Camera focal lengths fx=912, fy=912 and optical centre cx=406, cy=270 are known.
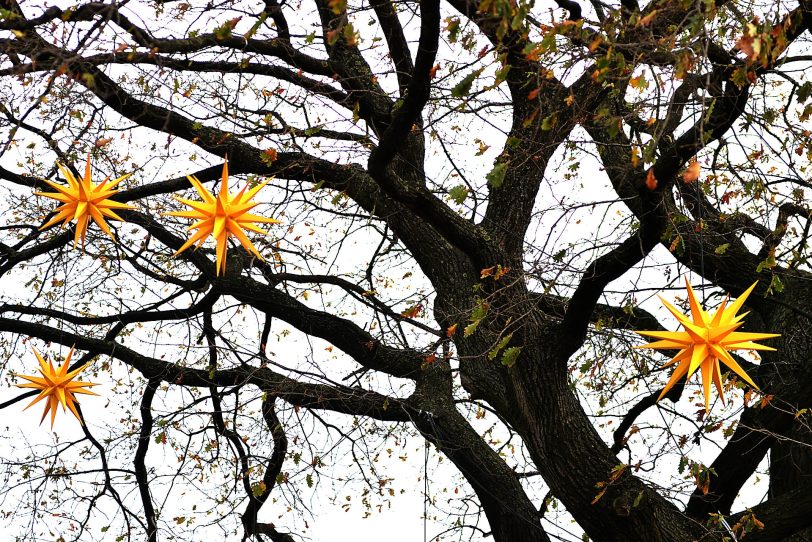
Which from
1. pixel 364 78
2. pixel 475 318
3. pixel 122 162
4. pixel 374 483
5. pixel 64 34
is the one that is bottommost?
pixel 475 318

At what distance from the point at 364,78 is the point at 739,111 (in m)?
2.53

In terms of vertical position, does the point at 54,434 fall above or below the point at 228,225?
above

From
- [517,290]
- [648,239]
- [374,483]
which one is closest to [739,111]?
[648,239]

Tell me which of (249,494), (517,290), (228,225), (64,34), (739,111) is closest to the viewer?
(228,225)

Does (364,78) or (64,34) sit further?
(364,78)

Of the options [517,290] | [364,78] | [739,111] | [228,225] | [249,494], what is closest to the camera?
[228,225]

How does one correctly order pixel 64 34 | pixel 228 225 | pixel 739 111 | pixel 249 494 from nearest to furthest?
1. pixel 228 225
2. pixel 64 34
3. pixel 739 111
4. pixel 249 494

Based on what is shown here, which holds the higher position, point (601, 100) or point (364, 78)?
point (364, 78)

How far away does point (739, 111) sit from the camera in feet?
14.2

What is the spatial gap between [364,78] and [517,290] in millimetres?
1881

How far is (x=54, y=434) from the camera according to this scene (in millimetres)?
7262

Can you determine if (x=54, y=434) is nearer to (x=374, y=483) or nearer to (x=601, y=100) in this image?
(x=374, y=483)

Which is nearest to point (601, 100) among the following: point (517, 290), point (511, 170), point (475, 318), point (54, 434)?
point (511, 170)

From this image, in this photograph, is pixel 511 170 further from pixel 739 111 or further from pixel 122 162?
pixel 122 162
